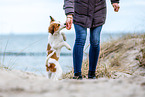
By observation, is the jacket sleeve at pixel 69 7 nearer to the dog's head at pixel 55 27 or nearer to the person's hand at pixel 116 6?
the dog's head at pixel 55 27

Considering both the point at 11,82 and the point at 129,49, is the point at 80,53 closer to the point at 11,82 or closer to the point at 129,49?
the point at 11,82

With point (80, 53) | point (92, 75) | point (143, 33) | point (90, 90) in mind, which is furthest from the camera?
point (143, 33)

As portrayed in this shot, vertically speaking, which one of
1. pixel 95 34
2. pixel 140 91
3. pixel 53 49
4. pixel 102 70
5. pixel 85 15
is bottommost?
pixel 102 70

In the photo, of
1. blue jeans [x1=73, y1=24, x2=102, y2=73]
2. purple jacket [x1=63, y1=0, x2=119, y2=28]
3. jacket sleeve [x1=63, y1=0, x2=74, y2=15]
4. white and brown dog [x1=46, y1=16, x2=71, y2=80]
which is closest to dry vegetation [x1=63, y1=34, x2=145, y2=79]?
blue jeans [x1=73, y1=24, x2=102, y2=73]

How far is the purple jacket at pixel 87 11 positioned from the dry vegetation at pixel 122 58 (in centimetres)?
95

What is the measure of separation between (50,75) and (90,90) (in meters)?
1.70

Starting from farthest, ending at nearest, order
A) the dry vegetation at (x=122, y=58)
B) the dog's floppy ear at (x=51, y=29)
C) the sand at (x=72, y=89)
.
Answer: the dry vegetation at (x=122, y=58) < the dog's floppy ear at (x=51, y=29) < the sand at (x=72, y=89)

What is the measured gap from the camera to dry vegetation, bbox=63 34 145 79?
377 centimetres

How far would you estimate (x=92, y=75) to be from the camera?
10.4 ft

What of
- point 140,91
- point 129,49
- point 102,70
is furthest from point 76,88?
point 129,49

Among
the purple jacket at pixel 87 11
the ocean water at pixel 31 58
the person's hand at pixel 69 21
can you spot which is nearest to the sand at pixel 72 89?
the person's hand at pixel 69 21

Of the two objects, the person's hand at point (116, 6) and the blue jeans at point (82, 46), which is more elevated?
the person's hand at point (116, 6)

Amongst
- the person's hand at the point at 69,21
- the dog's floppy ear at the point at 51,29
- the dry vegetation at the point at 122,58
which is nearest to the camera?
the person's hand at the point at 69,21

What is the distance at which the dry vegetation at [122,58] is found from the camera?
3770 mm
